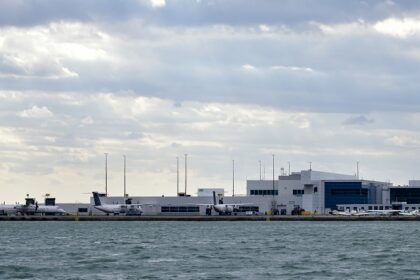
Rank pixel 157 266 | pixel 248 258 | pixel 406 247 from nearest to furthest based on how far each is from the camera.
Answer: pixel 157 266 → pixel 248 258 → pixel 406 247

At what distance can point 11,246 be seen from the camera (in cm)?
12144

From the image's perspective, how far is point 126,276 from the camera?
80.6 m

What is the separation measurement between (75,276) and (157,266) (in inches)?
373

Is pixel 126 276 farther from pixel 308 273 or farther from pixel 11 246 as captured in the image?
pixel 11 246

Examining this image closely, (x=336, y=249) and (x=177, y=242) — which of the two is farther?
(x=177, y=242)

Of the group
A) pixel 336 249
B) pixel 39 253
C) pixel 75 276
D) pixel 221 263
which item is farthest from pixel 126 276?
pixel 336 249

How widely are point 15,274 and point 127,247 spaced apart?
108 ft

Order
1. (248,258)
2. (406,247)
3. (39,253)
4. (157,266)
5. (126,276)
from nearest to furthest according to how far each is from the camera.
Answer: (126,276) < (157,266) < (248,258) < (39,253) < (406,247)

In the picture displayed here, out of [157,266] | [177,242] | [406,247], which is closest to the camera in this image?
[157,266]

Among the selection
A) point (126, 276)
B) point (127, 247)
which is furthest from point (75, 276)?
point (127, 247)

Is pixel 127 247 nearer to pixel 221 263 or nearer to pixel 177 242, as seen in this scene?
pixel 177 242

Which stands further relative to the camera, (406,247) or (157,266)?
(406,247)

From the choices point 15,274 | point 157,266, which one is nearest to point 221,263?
point 157,266

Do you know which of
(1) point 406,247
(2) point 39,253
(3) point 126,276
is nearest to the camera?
(3) point 126,276
